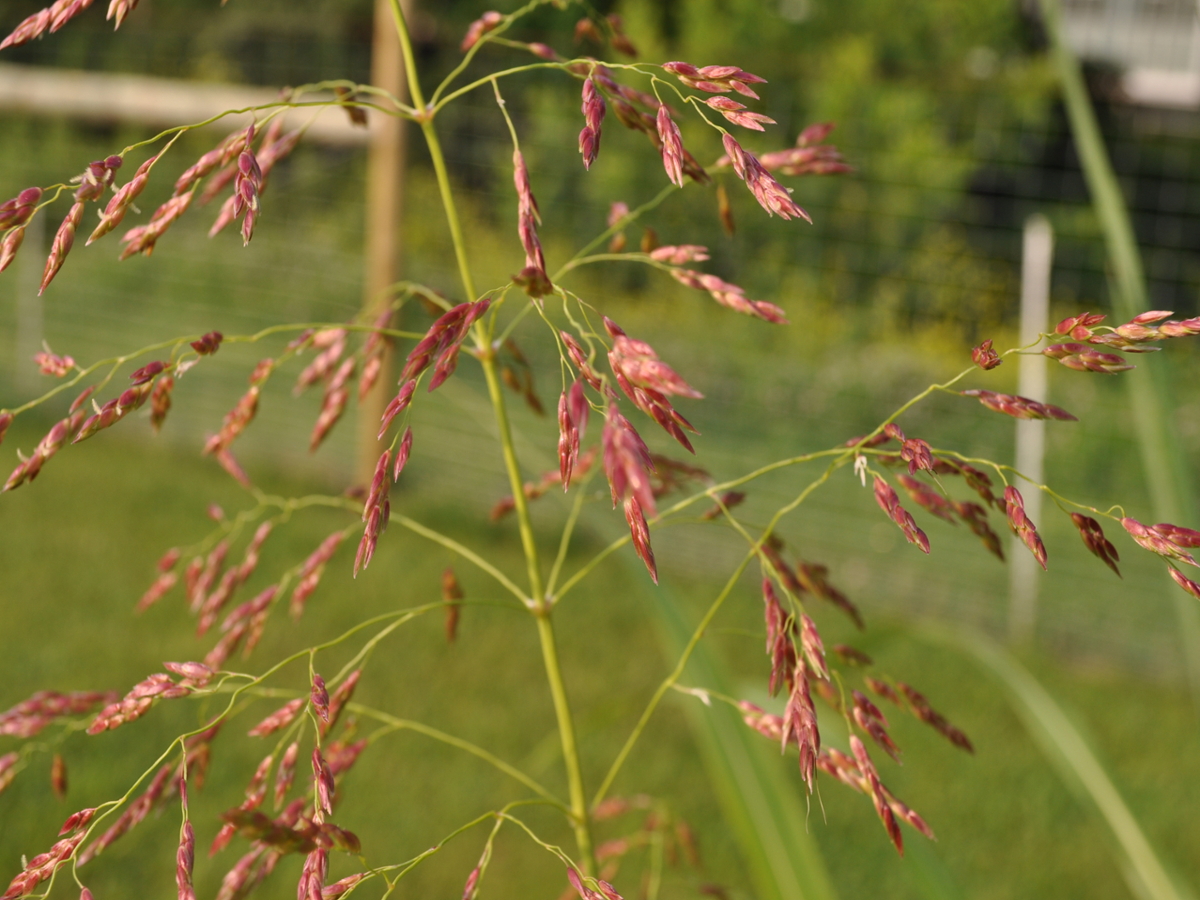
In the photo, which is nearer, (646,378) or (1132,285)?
(646,378)

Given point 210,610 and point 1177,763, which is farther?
point 1177,763

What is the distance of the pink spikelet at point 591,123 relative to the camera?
0.64 metres

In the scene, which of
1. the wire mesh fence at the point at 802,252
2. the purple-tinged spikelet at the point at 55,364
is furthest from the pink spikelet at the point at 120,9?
the wire mesh fence at the point at 802,252

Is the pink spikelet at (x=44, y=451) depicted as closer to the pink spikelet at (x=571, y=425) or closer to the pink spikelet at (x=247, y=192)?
the pink spikelet at (x=247, y=192)

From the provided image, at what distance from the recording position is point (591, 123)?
643 millimetres

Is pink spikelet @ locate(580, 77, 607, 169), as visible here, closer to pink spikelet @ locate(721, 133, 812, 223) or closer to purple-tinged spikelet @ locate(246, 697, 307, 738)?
pink spikelet @ locate(721, 133, 812, 223)

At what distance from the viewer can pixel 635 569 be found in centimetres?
113

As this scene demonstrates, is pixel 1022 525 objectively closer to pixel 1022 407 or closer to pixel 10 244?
pixel 1022 407

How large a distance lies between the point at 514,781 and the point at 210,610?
73.3 inches

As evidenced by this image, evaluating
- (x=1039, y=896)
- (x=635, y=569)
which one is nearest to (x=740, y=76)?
(x=635, y=569)

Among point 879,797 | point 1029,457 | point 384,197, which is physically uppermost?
point 879,797

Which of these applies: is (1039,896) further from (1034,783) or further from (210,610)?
(210,610)

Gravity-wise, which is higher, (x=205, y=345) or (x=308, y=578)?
(x=205, y=345)

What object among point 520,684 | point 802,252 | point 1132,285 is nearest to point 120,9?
point 1132,285
